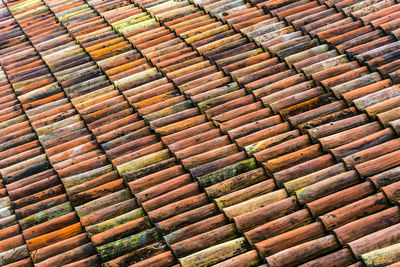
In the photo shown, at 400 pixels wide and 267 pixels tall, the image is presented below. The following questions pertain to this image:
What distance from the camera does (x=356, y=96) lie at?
4621 mm

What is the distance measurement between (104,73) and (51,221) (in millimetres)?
2031

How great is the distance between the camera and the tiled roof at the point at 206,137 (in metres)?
3.79

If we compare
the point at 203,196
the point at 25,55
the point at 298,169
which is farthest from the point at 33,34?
the point at 298,169

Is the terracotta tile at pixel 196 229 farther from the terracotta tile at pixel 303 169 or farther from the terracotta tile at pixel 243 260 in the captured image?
the terracotta tile at pixel 303 169

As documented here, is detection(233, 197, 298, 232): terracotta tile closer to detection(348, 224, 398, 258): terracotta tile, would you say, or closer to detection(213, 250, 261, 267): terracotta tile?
detection(213, 250, 261, 267): terracotta tile

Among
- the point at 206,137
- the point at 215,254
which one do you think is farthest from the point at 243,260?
the point at 206,137

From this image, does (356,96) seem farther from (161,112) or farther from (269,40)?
(161,112)

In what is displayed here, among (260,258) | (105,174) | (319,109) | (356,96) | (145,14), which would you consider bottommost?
(105,174)

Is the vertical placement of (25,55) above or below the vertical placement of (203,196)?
below

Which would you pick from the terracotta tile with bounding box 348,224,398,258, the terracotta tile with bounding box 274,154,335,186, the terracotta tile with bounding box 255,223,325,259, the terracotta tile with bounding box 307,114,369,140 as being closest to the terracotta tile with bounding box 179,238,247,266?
the terracotta tile with bounding box 255,223,325,259

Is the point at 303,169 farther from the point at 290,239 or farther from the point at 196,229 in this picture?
the point at 196,229

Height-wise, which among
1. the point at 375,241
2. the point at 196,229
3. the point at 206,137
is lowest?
the point at 196,229

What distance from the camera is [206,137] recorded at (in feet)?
15.3

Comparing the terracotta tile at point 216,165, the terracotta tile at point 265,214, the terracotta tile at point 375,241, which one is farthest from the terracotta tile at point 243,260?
the terracotta tile at point 216,165
